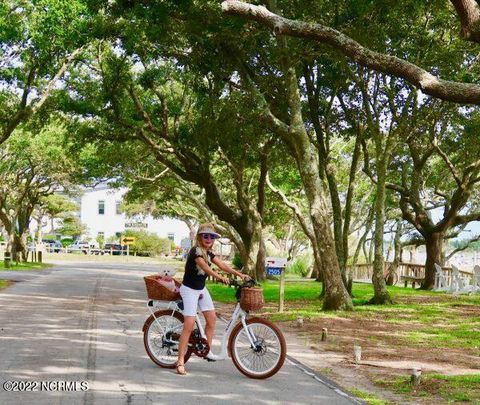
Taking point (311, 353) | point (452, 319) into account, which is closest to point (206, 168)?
point (452, 319)

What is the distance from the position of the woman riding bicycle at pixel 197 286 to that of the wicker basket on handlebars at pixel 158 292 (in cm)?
17

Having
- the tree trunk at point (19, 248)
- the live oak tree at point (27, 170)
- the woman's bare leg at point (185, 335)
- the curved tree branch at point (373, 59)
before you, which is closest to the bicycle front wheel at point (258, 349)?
the woman's bare leg at point (185, 335)

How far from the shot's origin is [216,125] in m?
22.3

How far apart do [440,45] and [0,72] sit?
1322 cm

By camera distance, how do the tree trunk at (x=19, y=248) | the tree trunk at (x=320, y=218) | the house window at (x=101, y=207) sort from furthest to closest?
the house window at (x=101, y=207), the tree trunk at (x=19, y=248), the tree trunk at (x=320, y=218)

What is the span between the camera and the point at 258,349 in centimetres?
821

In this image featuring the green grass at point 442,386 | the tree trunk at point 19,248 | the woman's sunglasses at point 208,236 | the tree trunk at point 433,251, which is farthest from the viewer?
the tree trunk at point 19,248

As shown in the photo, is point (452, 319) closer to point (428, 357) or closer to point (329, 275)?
point (329, 275)

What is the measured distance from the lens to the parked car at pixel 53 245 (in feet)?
239

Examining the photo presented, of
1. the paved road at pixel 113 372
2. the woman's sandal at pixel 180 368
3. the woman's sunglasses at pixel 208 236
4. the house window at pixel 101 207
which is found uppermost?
the house window at pixel 101 207

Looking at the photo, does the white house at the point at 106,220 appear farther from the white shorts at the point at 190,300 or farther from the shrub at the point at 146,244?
the white shorts at the point at 190,300

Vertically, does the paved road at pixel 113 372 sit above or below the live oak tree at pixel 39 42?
below

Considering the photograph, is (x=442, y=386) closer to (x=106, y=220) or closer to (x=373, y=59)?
(x=373, y=59)

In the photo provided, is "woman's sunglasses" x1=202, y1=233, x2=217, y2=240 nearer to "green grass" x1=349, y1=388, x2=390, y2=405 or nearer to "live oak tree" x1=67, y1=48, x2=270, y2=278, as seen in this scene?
"green grass" x1=349, y1=388, x2=390, y2=405
